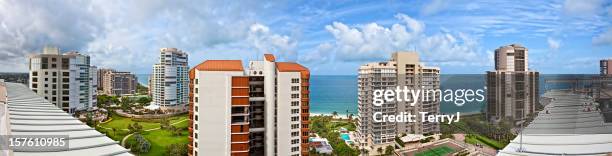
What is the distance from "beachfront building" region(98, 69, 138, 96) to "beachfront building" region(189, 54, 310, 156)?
37.0 ft

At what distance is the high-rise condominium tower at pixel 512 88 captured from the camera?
24.3ft

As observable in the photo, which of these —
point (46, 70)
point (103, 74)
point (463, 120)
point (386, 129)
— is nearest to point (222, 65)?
point (386, 129)

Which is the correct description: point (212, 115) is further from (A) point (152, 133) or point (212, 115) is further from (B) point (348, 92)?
(B) point (348, 92)

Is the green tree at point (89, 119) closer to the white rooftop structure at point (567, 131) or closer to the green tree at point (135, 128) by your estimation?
the green tree at point (135, 128)

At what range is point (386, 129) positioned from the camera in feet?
23.9

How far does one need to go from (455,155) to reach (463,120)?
1069mm

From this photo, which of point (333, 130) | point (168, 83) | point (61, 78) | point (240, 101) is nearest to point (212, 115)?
point (240, 101)

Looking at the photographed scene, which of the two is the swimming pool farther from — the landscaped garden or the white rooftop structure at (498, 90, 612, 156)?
the white rooftop structure at (498, 90, 612, 156)

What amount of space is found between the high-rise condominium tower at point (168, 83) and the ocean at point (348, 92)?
4.20 meters

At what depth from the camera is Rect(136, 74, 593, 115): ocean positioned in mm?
7280

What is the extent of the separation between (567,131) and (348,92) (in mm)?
13206

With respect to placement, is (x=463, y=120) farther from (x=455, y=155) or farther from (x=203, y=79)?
(x=203, y=79)

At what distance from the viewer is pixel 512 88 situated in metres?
7.48

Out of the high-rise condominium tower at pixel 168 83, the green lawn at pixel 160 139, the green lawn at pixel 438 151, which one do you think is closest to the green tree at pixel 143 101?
the high-rise condominium tower at pixel 168 83
